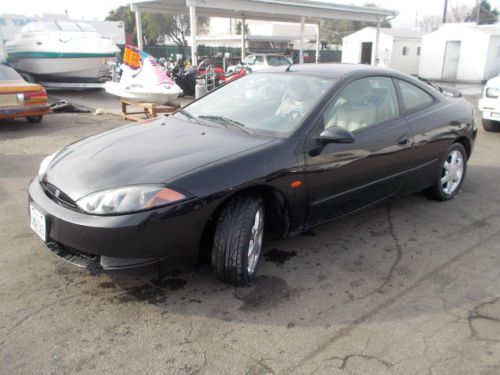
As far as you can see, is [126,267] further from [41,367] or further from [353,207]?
[353,207]

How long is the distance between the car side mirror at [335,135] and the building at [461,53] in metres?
23.0

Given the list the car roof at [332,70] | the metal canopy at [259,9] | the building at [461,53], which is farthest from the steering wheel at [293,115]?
the building at [461,53]

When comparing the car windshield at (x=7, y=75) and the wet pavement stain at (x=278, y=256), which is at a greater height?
the car windshield at (x=7, y=75)

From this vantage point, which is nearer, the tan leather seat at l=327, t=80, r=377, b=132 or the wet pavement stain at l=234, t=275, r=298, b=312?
the wet pavement stain at l=234, t=275, r=298, b=312

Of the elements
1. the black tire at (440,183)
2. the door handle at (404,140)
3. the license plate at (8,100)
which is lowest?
the black tire at (440,183)

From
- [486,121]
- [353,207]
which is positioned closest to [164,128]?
[353,207]

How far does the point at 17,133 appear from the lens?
8352 mm

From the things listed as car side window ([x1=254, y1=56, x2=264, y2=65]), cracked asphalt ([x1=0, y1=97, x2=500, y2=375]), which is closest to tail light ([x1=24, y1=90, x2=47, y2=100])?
cracked asphalt ([x1=0, y1=97, x2=500, y2=375])

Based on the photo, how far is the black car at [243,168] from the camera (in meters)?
2.64

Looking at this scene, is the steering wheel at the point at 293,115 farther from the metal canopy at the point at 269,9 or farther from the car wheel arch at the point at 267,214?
the metal canopy at the point at 269,9

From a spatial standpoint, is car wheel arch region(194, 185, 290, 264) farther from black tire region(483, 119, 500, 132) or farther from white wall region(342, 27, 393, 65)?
white wall region(342, 27, 393, 65)

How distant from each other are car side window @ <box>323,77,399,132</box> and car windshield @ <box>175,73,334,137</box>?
0.16 m

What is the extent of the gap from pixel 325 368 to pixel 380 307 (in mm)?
724

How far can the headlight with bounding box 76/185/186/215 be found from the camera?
260 cm
